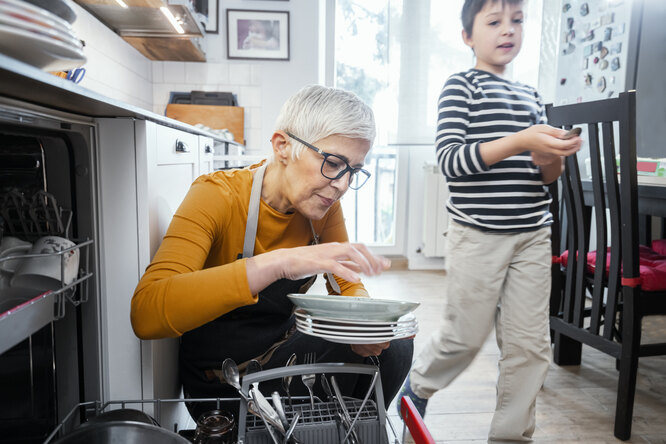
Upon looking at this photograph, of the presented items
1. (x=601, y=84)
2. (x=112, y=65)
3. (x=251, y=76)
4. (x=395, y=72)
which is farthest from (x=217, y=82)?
(x=601, y=84)

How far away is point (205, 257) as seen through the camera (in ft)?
3.13

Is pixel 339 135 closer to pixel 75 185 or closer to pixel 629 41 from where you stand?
pixel 75 185

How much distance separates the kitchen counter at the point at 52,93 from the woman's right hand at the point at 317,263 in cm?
33

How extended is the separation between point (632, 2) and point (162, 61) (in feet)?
9.27

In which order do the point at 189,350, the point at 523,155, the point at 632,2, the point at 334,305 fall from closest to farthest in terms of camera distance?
the point at 334,305 < the point at 189,350 < the point at 523,155 < the point at 632,2

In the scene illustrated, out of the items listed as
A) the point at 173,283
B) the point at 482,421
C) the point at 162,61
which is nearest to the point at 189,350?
the point at 173,283

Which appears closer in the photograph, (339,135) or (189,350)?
(339,135)

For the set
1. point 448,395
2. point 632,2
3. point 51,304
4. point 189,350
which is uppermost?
point 632,2

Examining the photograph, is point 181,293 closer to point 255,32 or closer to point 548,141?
point 548,141

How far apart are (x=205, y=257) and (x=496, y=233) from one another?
2.81 ft

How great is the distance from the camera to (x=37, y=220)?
855 mm

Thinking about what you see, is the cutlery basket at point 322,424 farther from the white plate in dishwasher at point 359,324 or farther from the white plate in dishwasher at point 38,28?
the white plate in dishwasher at point 38,28

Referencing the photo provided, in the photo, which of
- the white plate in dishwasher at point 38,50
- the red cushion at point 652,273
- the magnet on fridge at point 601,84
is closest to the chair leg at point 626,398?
the red cushion at point 652,273

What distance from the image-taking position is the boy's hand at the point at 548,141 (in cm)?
123
